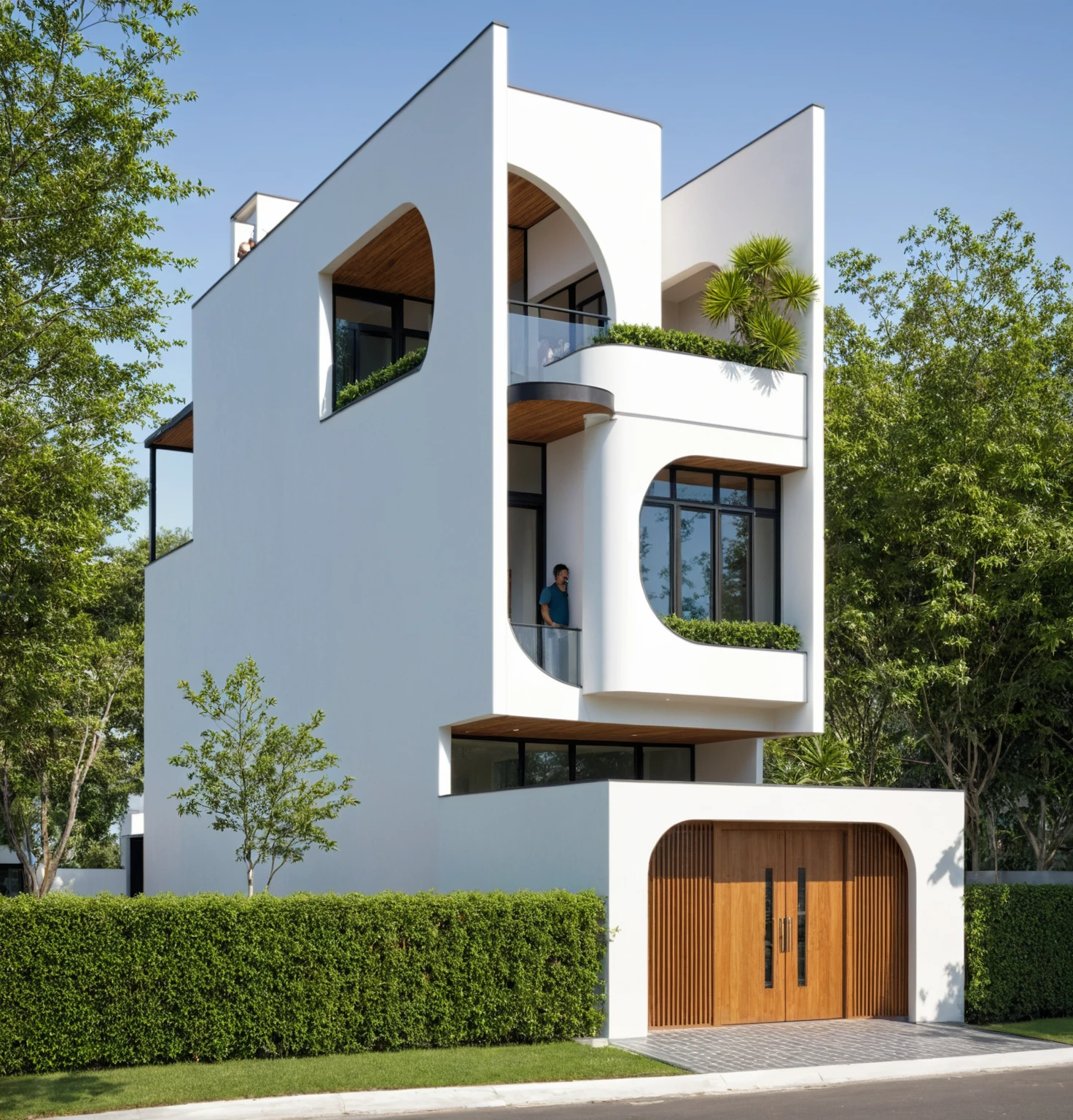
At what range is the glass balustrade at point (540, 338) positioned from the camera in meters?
19.4

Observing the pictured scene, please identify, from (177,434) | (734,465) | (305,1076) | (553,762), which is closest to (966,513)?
(734,465)

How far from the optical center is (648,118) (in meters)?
21.8

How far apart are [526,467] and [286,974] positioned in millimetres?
9716

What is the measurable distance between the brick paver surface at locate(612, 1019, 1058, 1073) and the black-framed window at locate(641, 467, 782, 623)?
6.28 meters

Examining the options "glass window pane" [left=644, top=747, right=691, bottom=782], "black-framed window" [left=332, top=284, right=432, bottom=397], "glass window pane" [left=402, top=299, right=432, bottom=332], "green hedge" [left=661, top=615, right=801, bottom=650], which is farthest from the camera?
"glass window pane" [left=402, top=299, right=432, bottom=332]

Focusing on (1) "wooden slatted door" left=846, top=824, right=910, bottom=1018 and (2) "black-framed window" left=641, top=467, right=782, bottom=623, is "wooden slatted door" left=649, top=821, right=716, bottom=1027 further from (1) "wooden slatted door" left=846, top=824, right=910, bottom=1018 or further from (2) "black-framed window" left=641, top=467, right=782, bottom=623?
(2) "black-framed window" left=641, top=467, right=782, bottom=623

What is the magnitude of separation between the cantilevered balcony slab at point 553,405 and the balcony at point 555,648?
3.00 meters

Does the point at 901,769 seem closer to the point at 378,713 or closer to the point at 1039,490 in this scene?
the point at 1039,490

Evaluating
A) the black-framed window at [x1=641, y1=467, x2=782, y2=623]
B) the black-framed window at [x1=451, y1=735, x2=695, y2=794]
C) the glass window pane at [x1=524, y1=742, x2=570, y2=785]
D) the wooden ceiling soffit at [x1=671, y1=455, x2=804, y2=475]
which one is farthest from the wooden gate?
the wooden ceiling soffit at [x1=671, y1=455, x2=804, y2=475]

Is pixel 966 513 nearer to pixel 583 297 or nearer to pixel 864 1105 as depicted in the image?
pixel 583 297

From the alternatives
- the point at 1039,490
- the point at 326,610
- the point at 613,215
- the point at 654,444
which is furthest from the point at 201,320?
the point at 1039,490

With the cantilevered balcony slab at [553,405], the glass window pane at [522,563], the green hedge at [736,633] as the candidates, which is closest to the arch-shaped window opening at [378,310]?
the glass window pane at [522,563]

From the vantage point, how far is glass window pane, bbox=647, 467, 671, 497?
20.5 m

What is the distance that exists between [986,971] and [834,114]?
1283 cm
